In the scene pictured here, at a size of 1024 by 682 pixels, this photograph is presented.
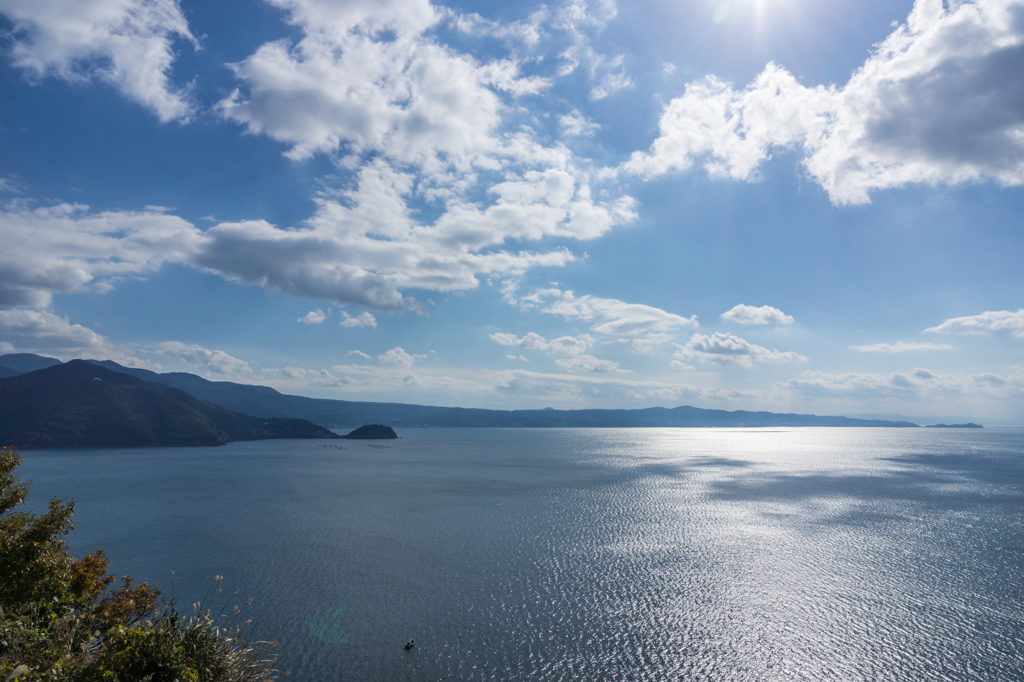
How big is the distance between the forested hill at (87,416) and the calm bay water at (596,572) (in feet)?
357

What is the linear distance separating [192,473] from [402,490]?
53617 millimetres

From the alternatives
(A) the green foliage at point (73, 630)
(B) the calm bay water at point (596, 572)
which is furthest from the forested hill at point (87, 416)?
(A) the green foliage at point (73, 630)

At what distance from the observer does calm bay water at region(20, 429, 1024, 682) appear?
24.9 meters

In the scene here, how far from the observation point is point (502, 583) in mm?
35062

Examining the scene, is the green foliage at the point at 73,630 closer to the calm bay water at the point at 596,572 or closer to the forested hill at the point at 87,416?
the calm bay water at the point at 596,572

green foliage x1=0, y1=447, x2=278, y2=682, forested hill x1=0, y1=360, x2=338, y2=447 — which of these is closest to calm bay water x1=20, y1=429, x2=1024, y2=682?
green foliage x1=0, y1=447, x2=278, y2=682

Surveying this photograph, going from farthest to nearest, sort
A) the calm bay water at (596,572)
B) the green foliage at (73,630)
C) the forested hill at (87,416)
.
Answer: the forested hill at (87,416)
the calm bay water at (596,572)
the green foliage at (73,630)

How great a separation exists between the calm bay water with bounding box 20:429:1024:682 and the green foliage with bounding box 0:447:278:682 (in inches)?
394

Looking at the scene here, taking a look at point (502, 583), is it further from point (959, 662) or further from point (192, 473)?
point (192, 473)

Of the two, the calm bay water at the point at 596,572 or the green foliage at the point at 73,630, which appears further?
the calm bay water at the point at 596,572

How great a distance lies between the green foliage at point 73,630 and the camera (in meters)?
11.9

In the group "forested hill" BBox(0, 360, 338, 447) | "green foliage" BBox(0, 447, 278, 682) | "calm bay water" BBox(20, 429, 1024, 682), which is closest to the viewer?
"green foliage" BBox(0, 447, 278, 682)

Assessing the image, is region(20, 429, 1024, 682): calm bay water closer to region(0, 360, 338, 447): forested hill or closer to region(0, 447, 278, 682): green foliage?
region(0, 447, 278, 682): green foliage

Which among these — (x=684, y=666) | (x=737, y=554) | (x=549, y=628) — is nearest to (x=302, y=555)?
(x=549, y=628)
